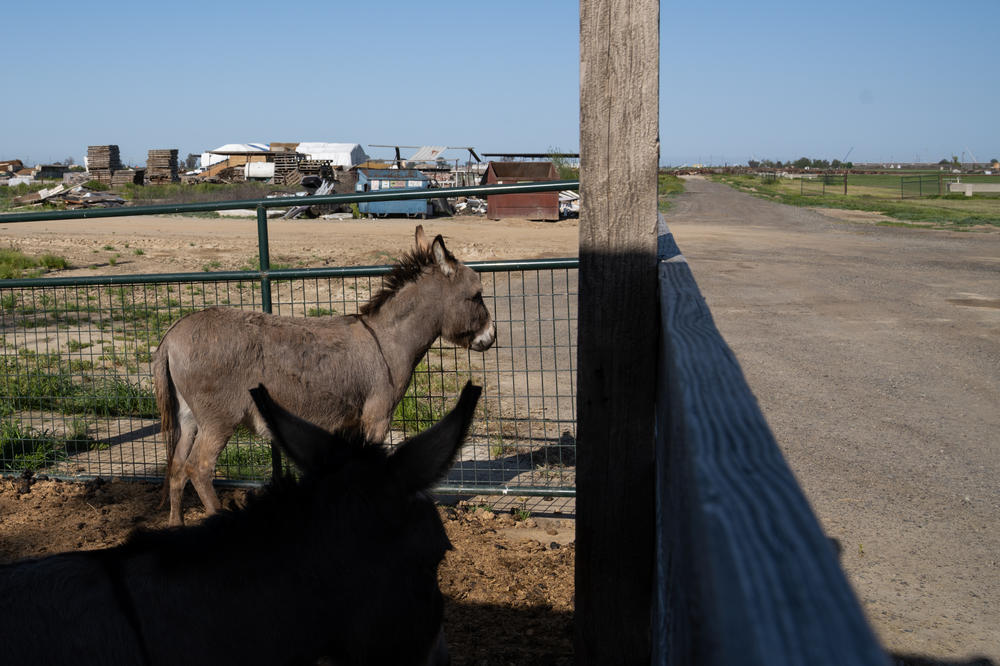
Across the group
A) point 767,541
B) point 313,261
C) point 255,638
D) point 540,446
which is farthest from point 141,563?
point 313,261

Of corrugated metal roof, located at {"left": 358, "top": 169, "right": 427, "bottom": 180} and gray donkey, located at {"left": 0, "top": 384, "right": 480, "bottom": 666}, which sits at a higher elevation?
corrugated metal roof, located at {"left": 358, "top": 169, "right": 427, "bottom": 180}

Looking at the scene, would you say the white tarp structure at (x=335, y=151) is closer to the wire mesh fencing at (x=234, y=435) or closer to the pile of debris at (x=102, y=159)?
the pile of debris at (x=102, y=159)

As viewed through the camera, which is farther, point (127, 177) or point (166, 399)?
point (127, 177)

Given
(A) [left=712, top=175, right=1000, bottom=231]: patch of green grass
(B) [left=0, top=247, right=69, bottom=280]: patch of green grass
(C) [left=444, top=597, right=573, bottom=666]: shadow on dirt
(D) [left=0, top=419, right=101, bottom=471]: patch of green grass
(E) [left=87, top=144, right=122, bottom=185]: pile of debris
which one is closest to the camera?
(C) [left=444, top=597, right=573, bottom=666]: shadow on dirt

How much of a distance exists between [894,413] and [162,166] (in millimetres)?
52432

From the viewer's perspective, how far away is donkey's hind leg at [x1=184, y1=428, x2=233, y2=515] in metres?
4.89

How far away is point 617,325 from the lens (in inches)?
87.9

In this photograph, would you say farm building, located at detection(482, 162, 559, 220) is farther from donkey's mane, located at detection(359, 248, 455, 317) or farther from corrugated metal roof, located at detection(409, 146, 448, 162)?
donkey's mane, located at detection(359, 248, 455, 317)

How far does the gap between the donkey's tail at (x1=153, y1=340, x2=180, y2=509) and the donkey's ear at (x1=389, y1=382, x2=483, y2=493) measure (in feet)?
11.9

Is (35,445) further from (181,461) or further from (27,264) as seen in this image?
(27,264)

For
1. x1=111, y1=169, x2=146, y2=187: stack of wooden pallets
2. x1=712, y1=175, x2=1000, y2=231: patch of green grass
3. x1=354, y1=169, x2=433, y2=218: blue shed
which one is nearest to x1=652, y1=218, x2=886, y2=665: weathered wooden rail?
x1=354, y1=169, x2=433, y2=218: blue shed

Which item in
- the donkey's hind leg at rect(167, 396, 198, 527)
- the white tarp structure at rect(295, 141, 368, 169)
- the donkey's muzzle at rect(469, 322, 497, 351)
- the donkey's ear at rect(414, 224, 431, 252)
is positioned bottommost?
the donkey's hind leg at rect(167, 396, 198, 527)

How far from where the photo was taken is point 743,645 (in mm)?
A: 637

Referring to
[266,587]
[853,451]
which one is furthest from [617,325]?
[853,451]
